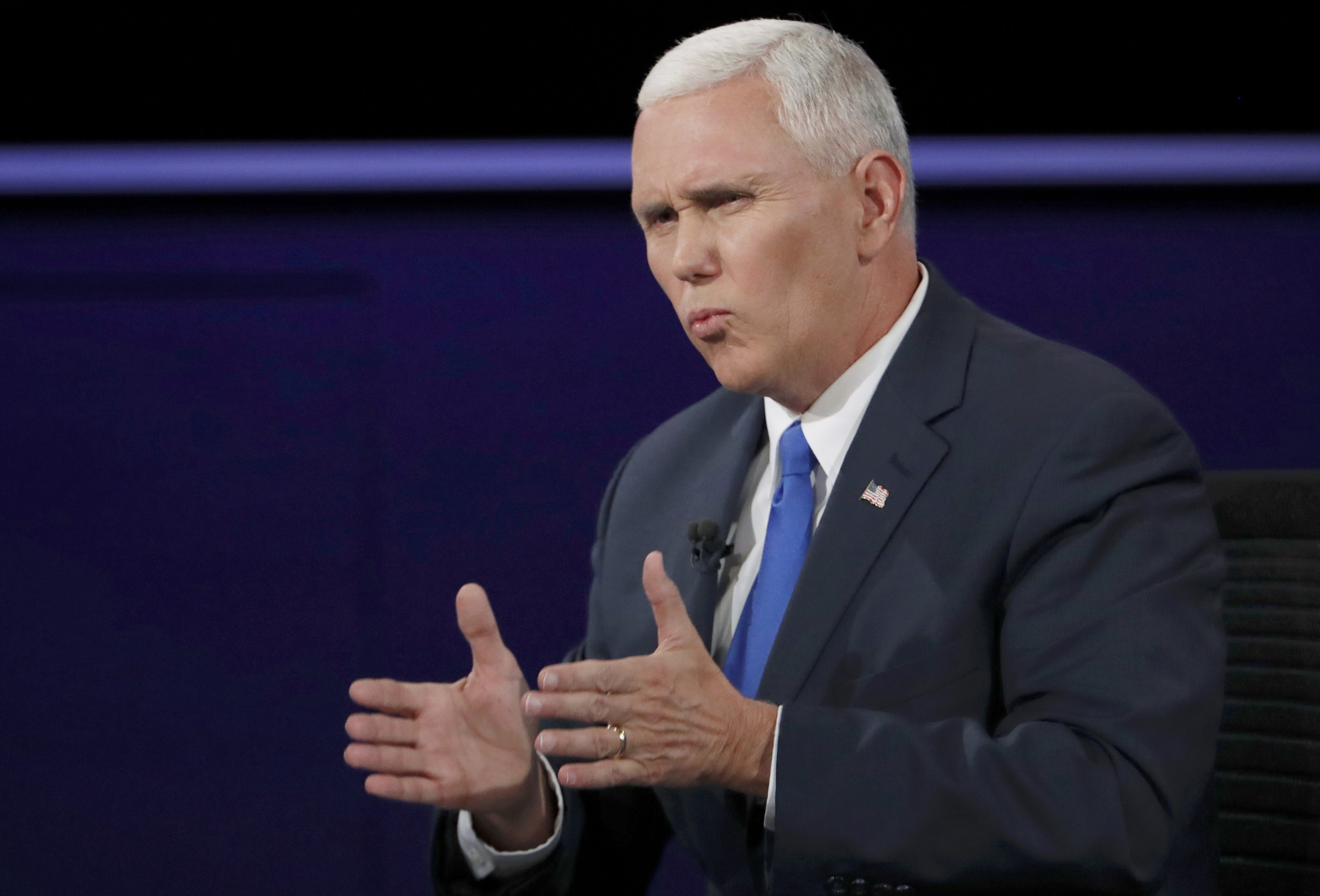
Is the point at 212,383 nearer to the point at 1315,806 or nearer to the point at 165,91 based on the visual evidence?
the point at 165,91

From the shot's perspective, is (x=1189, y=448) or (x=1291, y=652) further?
(x=1291, y=652)

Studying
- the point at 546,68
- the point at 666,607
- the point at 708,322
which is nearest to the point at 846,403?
the point at 708,322

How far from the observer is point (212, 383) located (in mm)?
2230

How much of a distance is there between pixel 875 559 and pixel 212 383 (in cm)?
140

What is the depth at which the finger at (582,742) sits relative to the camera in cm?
103

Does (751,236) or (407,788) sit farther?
(751,236)

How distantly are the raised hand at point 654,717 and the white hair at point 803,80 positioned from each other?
546 mm

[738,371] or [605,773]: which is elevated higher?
[738,371]

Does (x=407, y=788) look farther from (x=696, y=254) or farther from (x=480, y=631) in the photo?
(x=696, y=254)

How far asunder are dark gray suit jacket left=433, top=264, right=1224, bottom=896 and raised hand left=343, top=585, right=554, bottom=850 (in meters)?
0.22

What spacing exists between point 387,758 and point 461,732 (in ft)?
0.26

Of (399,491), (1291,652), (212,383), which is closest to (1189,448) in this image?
(1291,652)

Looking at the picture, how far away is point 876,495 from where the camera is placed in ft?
4.27

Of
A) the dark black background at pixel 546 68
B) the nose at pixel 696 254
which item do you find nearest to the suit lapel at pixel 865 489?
the nose at pixel 696 254
